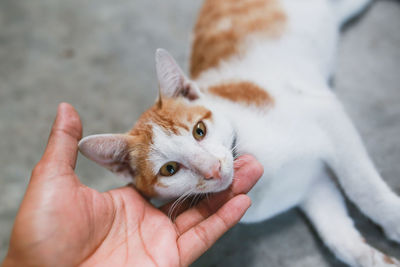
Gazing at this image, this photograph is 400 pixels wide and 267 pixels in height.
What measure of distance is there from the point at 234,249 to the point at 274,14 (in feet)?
4.27

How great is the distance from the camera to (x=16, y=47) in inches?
92.7

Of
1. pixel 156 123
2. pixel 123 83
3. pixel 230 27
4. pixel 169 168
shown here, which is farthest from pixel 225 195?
pixel 123 83

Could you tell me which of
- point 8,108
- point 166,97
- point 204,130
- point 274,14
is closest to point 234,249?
point 204,130

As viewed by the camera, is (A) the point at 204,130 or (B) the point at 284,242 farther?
(B) the point at 284,242

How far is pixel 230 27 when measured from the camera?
163cm

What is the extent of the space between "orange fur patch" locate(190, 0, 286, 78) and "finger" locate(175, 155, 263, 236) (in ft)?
2.30

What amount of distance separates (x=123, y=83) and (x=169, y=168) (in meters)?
1.20

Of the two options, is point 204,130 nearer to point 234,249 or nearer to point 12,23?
point 234,249

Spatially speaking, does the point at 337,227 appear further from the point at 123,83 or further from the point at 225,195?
the point at 123,83

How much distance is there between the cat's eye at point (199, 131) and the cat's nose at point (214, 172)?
0.53 feet

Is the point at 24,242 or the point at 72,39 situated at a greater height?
the point at 72,39

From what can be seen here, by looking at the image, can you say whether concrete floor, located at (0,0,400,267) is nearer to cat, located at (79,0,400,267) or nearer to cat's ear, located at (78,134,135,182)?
cat, located at (79,0,400,267)

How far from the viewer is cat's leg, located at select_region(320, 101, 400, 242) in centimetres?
121

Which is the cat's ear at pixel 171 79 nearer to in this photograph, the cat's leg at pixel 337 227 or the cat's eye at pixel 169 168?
the cat's eye at pixel 169 168
